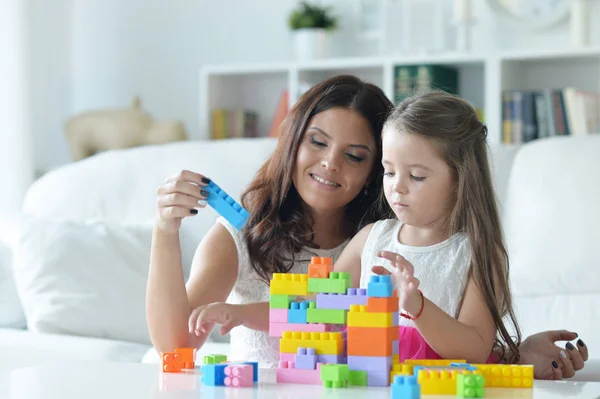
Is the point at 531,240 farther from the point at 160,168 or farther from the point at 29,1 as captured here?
the point at 29,1

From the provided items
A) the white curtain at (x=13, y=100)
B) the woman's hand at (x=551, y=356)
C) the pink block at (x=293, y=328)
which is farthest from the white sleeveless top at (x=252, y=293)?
the white curtain at (x=13, y=100)

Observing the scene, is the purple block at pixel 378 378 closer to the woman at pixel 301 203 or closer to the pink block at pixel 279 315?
the pink block at pixel 279 315

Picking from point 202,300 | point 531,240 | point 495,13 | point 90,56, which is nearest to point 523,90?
point 495,13

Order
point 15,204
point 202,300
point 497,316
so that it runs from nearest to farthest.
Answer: point 497,316, point 202,300, point 15,204

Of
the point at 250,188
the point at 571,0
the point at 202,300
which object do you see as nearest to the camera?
the point at 202,300

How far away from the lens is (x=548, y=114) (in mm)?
3240

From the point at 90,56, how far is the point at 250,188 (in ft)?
8.73

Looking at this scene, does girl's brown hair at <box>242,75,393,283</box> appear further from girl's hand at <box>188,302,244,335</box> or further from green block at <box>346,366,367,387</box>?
green block at <box>346,366,367,387</box>

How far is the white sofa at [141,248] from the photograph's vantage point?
7.46ft

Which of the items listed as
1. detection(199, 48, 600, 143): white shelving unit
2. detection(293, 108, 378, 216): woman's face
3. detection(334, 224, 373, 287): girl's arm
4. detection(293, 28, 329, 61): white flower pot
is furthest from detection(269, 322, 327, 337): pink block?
detection(293, 28, 329, 61): white flower pot

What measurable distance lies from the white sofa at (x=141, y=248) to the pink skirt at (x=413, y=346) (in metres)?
0.84

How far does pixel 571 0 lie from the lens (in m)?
3.30

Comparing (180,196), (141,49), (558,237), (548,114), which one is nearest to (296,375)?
(180,196)

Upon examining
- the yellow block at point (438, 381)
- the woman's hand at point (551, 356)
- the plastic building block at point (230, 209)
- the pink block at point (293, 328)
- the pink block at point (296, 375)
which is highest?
the plastic building block at point (230, 209)
